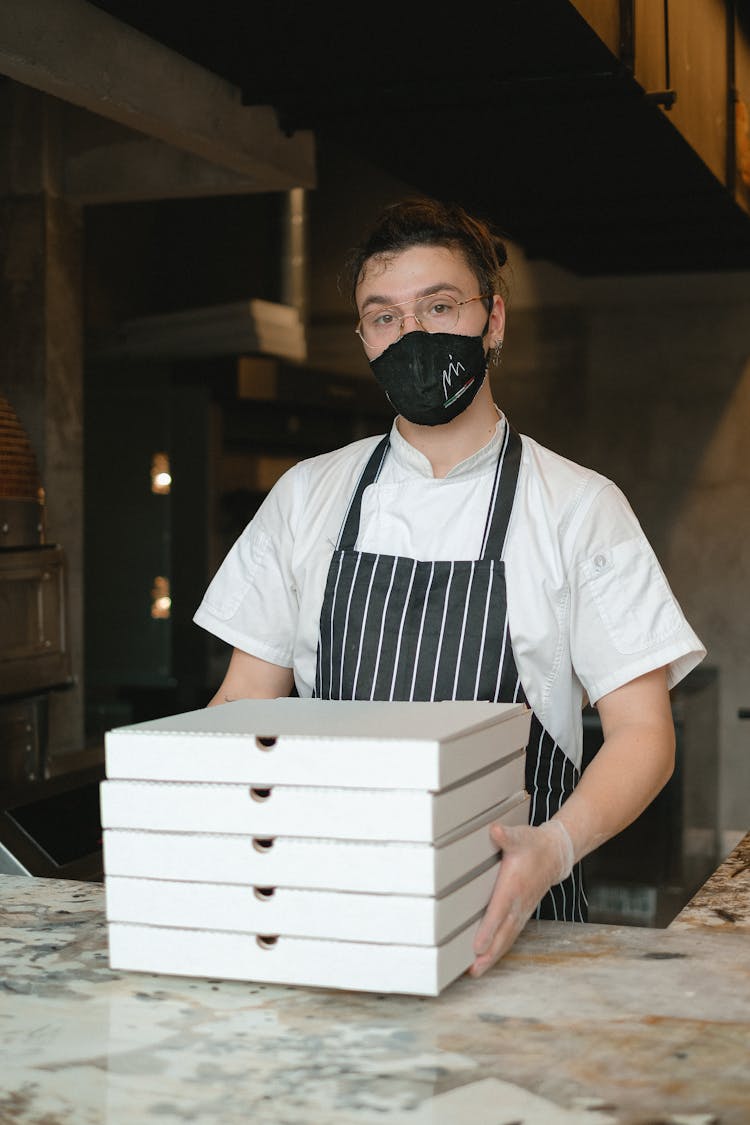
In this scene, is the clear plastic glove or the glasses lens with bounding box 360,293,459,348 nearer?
the clear plastic glove

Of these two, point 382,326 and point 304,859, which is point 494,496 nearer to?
point 382,326

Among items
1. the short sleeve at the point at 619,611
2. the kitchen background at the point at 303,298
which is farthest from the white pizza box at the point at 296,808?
the kitchen background at the point at 303,298

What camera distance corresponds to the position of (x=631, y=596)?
1.60 m

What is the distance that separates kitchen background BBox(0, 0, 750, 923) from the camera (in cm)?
243

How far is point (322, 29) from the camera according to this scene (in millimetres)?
2184

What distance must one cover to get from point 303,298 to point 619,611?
426 cm

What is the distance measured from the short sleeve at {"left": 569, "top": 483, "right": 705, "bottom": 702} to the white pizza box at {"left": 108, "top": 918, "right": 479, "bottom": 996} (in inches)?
20.4

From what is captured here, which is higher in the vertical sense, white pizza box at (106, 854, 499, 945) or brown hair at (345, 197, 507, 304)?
brown hair at (345, 197, 507, 304)

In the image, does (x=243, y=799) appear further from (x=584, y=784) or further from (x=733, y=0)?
(x=733, y=0)

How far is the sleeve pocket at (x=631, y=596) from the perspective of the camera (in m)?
1.57

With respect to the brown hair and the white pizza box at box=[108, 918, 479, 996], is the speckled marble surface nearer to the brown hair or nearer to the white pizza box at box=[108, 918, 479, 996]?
the white pizza box at box=[108, 918, 479, 996]

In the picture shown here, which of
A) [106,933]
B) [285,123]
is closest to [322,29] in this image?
[285,123]

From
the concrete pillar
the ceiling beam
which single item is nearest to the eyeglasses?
the ceiling beam

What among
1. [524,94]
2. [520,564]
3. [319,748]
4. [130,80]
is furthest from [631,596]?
[130,80]
